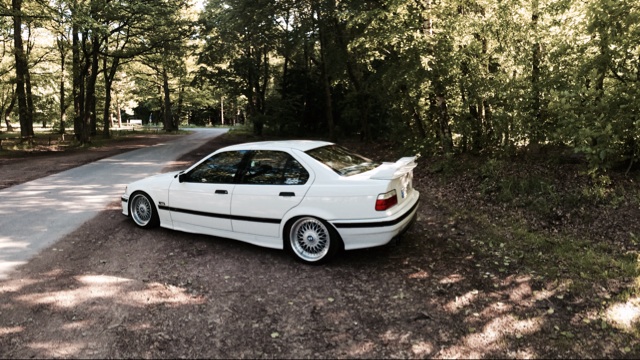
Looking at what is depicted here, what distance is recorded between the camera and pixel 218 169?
5688mm

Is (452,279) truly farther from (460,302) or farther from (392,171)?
(392,171)

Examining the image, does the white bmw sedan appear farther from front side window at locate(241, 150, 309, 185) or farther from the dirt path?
the dirt path

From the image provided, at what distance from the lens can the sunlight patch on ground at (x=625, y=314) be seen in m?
3.60

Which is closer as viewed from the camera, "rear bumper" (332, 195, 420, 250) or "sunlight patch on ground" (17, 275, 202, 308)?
"sunlight patch on ground" (17, 275, 202, 308)

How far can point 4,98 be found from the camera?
4106 centimetres

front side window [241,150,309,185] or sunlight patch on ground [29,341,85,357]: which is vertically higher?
front side window [241,150,309,185]

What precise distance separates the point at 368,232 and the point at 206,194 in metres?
2.37

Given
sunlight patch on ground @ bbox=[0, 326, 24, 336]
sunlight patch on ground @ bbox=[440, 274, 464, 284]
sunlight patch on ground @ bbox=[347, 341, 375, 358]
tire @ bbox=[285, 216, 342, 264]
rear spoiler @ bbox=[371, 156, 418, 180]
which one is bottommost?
sunlight patch on ground @ bbox=[347, 341, 375, 358]

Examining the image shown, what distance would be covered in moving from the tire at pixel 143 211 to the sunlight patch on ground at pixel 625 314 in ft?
19.5

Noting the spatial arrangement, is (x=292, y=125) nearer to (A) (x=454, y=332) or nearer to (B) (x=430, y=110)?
(B) (x=430, y=110)

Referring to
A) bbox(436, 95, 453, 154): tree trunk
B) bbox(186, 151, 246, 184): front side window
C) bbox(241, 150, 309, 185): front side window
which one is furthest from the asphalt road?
bbox(436, 95, 453, 154): tree trunk

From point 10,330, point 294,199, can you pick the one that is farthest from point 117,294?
point 294,199

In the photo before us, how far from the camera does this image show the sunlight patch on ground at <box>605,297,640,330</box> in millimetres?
3604

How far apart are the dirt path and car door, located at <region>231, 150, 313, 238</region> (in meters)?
0.45
